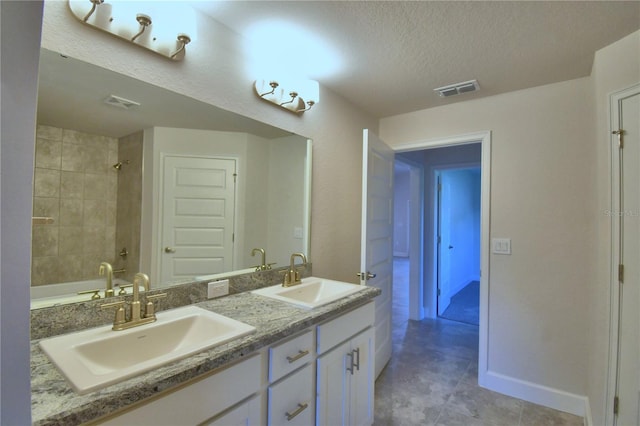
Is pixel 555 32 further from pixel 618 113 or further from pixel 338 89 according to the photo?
pixel 338 89

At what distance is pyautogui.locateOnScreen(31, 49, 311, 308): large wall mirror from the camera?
3.39ft

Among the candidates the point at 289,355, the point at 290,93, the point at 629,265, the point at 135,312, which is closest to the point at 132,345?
the point at 135,312

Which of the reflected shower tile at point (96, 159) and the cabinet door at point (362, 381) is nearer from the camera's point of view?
the reflected shower tile at point (96, 159)

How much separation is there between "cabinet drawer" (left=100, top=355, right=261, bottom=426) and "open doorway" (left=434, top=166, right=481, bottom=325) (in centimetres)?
332

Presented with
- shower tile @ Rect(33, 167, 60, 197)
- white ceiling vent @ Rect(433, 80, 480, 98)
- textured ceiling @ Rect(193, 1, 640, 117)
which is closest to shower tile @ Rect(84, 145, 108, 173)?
shower tile @ Rect(33, 167, 60, 197)

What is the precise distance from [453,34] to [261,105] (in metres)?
1.13

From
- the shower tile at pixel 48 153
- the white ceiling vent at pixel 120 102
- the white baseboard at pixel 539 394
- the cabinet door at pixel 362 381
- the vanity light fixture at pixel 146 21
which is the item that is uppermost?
the vanity light fixture at pixel 146 21

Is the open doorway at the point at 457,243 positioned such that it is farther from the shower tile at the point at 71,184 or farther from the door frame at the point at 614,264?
the shower tile at the point at 71,184

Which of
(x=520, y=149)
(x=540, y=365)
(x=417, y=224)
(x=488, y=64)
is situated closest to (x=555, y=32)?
(x=488, y=64)

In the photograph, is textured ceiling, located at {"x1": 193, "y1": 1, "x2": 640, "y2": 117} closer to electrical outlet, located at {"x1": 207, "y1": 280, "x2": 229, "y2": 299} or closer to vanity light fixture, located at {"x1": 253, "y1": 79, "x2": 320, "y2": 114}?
vanity light fixture, located at {"x1": 253, "y1": 79, "x2": 320, "y2": 114}

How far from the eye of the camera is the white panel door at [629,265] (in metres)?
1.43

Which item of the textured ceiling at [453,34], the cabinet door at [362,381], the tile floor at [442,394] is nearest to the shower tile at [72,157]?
the textured ceiling at [453,34]

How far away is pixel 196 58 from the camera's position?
1.40 metres

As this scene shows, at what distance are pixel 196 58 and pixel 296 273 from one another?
1.27 metres
